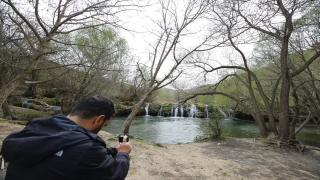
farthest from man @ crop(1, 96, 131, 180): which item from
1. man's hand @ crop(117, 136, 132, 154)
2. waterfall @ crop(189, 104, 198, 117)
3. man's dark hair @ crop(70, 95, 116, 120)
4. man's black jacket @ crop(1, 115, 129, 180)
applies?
waterfall @ crop(189, 104, 198, 117)

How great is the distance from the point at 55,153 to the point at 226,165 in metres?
5.02

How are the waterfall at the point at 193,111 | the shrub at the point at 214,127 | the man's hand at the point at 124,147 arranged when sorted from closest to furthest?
the man's hand at the point at 124,147 → the shrub at the point at 214,127 → the waterfall at the point at 193,111

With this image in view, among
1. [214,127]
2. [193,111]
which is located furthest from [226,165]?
[193,111]

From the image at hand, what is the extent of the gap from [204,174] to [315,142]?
12.2 meters

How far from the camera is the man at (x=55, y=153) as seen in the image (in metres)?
0.99

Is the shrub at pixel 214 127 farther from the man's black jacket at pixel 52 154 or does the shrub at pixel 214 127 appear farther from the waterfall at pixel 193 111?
the waterfall at pixel 193 111

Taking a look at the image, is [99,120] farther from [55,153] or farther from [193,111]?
[193,111]

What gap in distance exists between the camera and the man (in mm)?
991

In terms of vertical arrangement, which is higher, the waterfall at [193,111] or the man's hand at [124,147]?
the waterfall at [193,111]

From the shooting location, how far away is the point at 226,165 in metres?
5.17

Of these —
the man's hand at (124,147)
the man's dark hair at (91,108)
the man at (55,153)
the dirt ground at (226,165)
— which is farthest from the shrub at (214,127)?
the man at (55,153)

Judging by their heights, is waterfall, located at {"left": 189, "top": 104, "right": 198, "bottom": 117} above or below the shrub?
above

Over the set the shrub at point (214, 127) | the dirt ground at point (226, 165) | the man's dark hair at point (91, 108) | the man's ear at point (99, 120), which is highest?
the man's dark hair at point (91, 108)

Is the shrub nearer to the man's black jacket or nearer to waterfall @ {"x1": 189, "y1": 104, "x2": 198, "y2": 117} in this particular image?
the man's black jacket
